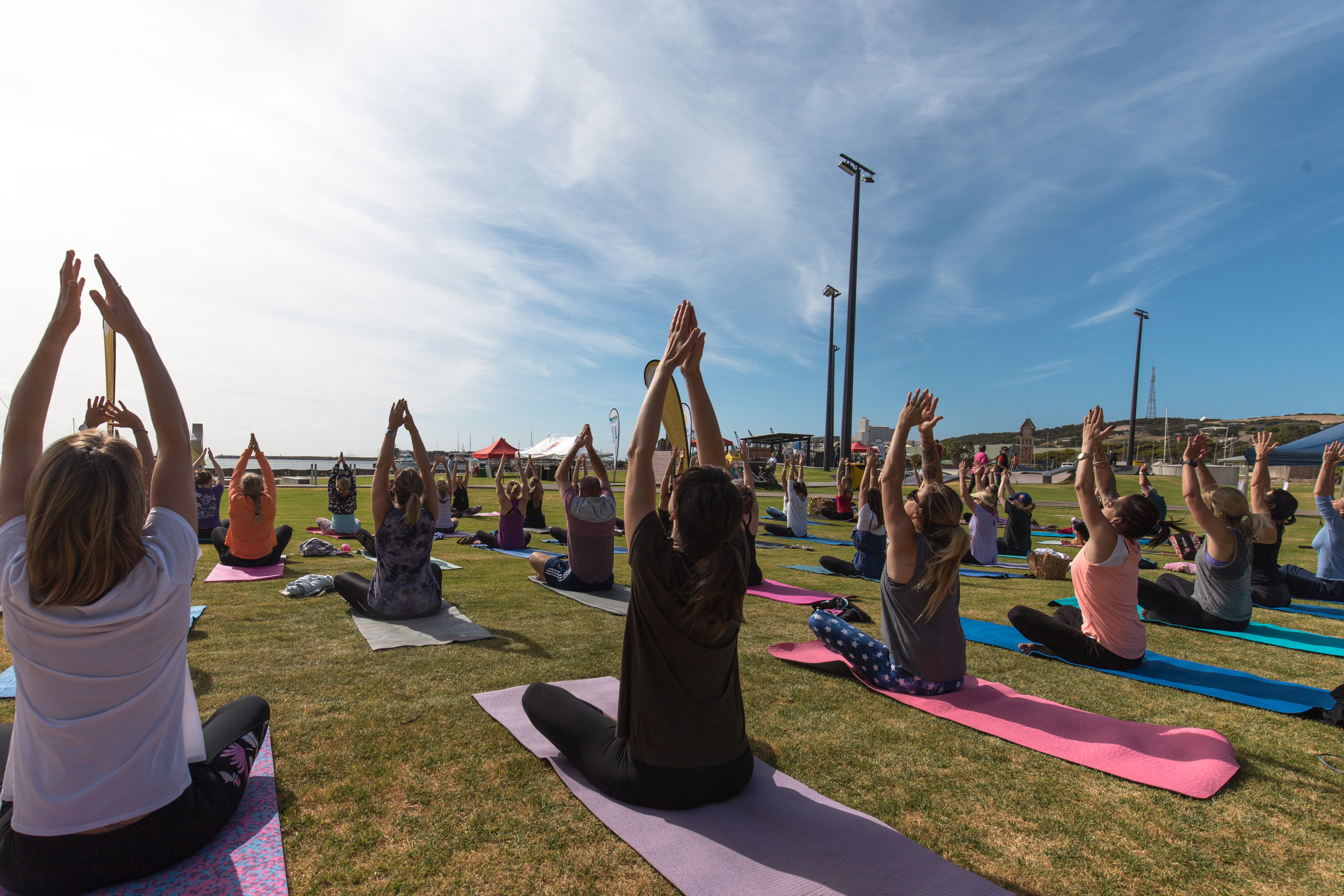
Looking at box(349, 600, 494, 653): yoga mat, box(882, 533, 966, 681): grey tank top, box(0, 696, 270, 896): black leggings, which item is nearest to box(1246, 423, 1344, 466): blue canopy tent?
box(882, 533, 966, 681): grey tank top

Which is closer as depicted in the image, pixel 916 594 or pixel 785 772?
pixel 785 772

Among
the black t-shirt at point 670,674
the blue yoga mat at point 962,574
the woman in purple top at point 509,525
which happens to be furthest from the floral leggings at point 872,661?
the woman in purple top at point 509,525

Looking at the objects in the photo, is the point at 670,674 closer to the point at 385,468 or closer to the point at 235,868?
the point at 235,868

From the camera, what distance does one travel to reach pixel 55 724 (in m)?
1.94

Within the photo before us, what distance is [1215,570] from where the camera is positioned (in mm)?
5887

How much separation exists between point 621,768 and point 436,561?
661 cm

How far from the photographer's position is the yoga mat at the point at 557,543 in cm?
1134

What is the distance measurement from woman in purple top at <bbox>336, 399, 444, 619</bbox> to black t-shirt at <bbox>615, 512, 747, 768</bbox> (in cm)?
333

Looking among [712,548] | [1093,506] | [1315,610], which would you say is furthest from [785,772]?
[1315,610]

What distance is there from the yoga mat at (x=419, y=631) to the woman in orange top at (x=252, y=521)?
3110 mm

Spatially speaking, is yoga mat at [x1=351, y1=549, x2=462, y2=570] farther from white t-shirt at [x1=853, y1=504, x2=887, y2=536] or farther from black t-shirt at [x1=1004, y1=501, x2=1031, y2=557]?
black t-shirt at [x1=1004, y1=501, x2=1031, y2=557]

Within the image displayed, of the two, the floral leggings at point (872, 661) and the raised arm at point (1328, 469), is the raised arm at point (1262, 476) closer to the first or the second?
the raised arm at point (1328, 469)

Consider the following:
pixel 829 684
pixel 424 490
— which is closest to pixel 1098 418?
pixel 829 684

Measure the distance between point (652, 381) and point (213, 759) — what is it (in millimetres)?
2291
